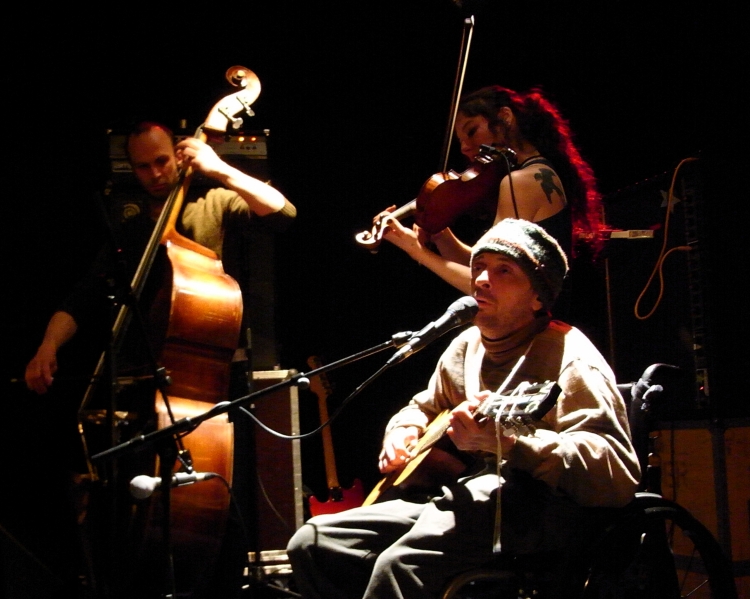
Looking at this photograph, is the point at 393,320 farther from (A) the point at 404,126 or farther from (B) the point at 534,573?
(B) the point at 534,573

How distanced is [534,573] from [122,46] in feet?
9.66

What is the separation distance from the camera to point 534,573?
1919mm

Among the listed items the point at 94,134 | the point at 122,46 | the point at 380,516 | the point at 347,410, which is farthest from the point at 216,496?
the point at 122,46

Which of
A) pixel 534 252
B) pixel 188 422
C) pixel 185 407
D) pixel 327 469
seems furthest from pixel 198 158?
pixel 327 469

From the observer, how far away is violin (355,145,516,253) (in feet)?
9.00

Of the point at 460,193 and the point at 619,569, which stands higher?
the point at 460,193

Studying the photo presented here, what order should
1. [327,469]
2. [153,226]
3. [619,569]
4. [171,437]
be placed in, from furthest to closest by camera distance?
[327,469]
[153,226]
[171,437]
[619,569]

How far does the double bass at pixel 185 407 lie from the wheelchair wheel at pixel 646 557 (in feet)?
3.94

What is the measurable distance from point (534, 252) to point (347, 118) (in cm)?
214

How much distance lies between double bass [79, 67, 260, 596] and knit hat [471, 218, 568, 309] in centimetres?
106

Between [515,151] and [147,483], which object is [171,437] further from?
[515,151]

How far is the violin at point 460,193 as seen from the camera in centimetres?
274

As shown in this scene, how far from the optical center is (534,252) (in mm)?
2172

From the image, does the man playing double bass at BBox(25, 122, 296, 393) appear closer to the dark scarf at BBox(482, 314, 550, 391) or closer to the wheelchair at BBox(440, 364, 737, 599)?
the dark scarf at BBox(482, 314, 550, 391)
